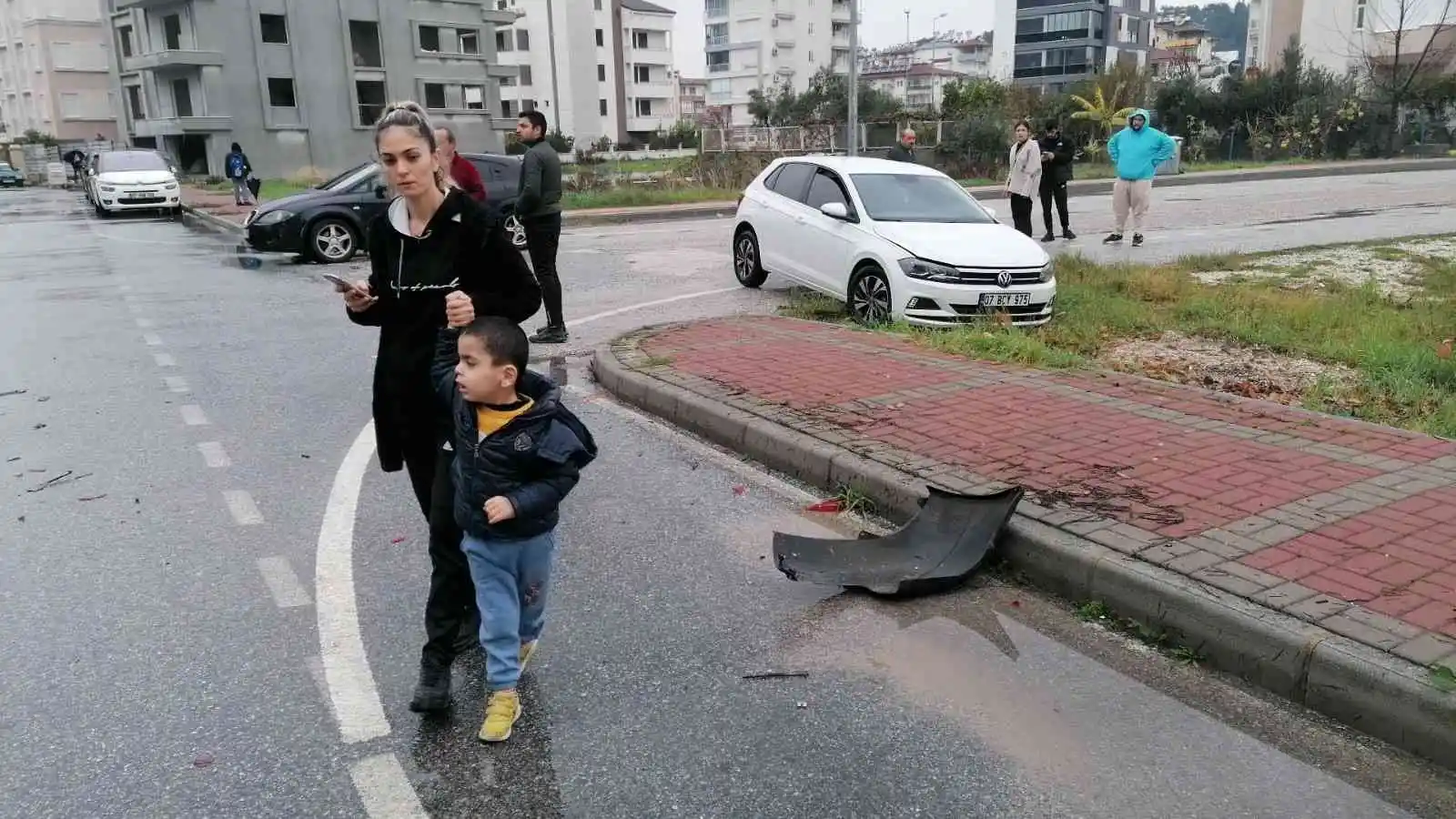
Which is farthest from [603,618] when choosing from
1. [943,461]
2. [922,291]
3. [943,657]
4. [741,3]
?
[741,3]

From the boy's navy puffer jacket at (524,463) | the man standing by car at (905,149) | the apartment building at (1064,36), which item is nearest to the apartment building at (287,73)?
the man standing by car at (905,149)

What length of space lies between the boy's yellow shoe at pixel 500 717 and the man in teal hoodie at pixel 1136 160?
1385cm

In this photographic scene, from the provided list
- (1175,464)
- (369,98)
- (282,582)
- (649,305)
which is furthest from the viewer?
(369,98)

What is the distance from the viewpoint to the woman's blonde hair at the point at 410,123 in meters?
3.41

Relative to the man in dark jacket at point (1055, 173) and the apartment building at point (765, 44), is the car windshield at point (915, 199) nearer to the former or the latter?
the man in dark jacket at point (1055, 173)

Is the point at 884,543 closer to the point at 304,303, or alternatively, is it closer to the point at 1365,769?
the point at 1365,769

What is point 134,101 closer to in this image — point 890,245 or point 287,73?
point 287,73

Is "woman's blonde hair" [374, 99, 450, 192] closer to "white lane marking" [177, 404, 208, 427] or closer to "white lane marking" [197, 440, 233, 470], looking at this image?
"white lane marking" [197, 440, 233, 470]

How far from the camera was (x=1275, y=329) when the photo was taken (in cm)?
890

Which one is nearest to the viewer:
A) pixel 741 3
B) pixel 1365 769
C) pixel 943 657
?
pixel 1365 769

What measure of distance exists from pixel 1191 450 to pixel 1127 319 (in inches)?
164

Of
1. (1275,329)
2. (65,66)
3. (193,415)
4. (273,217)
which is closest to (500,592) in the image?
(193,415)

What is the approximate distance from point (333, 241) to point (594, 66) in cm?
7254

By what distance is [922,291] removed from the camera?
9.65m
